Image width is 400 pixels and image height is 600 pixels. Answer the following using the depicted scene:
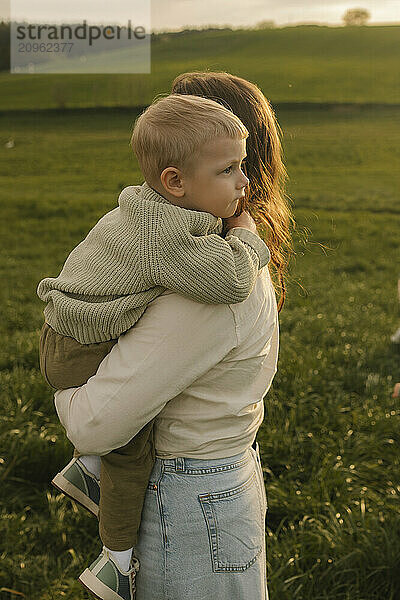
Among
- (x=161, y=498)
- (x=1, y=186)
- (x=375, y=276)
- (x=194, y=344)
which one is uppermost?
(x=194, y=344)

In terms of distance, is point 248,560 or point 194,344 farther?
point 248,560

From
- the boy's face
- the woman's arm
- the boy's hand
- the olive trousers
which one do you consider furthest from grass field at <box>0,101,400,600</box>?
the olive trousers

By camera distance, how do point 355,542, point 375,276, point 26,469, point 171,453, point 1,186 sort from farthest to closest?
point 1,186 < point 375,276 < point 26,469 < point 355,542 < point 171,453

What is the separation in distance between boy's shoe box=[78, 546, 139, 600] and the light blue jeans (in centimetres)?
3

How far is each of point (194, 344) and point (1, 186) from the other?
13.9 m

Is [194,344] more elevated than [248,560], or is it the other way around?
[194,344]

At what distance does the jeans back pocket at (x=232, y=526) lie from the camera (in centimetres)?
164

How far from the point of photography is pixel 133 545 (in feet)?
5.57

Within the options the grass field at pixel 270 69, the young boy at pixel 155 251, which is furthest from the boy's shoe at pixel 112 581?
the grass field at pixel 270 69

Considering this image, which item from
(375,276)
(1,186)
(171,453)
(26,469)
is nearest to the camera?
(171,453)

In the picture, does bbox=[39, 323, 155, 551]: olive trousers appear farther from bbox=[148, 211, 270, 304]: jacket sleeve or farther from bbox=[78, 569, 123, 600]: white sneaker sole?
bbox=[148, 211, 270, 304]: jacket sleeve

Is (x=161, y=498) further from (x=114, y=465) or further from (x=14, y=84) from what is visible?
(x=14, y=84)

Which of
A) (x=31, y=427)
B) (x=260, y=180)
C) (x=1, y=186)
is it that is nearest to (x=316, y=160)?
(x=1, y=186)

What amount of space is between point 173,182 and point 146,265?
0.57ft
